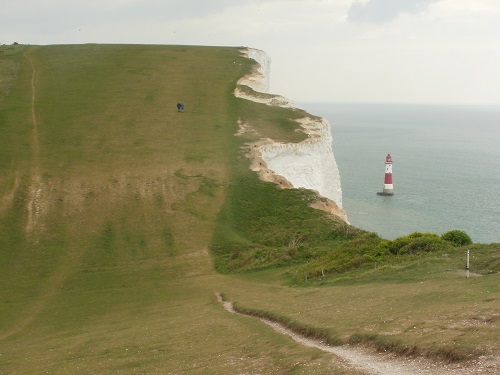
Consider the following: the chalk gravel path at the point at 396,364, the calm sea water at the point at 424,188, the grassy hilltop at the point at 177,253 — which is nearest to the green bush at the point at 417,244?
the grassy hilltop at the point at 177,253

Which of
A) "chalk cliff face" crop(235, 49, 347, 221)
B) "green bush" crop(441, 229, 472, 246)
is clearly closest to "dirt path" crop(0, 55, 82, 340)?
"chalk cliff face" crop(235, 49, 347, 221)

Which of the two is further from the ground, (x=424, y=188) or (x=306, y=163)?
(x=306, y=163)

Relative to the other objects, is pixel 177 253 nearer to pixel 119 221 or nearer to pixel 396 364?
pixel 119 221

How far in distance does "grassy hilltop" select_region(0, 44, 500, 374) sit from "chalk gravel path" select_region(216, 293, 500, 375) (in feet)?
1.42

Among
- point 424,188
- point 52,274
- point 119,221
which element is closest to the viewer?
point 52,274

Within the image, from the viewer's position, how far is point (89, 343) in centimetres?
2420

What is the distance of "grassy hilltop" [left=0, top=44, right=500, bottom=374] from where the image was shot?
19.9 metres

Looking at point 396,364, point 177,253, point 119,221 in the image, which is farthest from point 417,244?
point 119,221

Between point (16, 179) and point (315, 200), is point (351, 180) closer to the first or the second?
point (315, 200)

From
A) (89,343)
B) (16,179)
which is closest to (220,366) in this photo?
(89,343)

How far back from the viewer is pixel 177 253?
40375 millimetres

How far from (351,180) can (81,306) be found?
68668 mm

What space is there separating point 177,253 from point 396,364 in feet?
85.8

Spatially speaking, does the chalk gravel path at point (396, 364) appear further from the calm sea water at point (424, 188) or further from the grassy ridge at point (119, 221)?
the calm sea water at point (424, 188)
